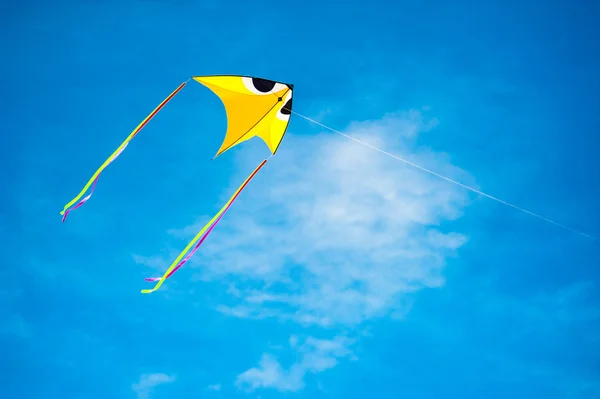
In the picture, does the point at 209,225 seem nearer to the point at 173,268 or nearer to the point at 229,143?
the point at 173,268

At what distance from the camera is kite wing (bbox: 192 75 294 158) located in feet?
28.6

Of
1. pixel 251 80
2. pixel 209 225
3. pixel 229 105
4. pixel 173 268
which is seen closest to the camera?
pixel 173 268

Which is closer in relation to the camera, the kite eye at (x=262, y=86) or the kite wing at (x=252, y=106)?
the kite eye at (x=262, y=86)

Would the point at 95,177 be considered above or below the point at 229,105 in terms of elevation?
below

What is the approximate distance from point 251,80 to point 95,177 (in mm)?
3576

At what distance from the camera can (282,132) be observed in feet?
31.7

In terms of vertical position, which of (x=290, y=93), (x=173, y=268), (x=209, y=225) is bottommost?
(x=173, y=268)

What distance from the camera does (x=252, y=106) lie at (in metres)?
9.40

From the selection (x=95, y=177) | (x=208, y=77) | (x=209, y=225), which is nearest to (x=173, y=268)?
(x=209, y=225)

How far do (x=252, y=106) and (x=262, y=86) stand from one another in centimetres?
78

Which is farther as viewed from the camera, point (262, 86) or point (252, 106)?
point (252, 106)

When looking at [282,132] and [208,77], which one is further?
[282,132]

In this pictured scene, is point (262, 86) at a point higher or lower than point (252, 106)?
lower

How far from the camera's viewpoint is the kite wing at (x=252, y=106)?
870 cm
